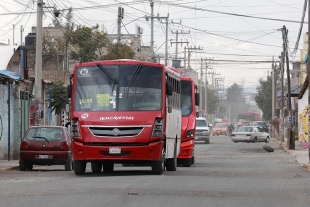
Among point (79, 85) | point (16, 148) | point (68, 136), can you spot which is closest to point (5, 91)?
point (16, 148)

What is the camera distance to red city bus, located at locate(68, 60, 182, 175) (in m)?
19.2

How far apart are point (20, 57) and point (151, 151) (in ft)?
86.5

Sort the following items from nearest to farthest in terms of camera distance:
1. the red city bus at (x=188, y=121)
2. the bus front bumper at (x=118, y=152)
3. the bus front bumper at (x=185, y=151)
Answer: the bus front bumper at (x=118, y=152) → the bus front bumper at (x=185, y=151) → the red city bus at (x=188, y=121)

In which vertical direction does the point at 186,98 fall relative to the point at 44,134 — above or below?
above

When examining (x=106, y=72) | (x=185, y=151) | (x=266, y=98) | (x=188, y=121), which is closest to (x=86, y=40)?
(x=188, y=121)

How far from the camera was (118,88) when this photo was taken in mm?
19891

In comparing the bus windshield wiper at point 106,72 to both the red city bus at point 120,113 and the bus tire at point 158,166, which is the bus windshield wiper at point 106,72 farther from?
the bus tire at point 158,166

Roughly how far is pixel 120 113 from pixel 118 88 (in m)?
0.84

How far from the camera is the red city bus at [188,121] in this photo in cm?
2656

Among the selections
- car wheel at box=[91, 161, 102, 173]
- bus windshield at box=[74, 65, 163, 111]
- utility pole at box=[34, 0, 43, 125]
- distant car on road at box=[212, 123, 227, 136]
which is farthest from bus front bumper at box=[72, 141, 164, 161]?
distant car on road at box=[212, 123, 227, 136]

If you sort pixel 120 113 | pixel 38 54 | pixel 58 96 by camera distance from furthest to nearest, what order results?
pixel 58 96, pixel 38 54, pixel 120 113

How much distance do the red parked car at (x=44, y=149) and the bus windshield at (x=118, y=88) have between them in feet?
17.0

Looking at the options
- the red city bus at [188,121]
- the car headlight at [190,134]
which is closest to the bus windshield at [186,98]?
the red city bus at [188,121]

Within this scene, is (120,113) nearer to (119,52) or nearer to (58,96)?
(58,96)
